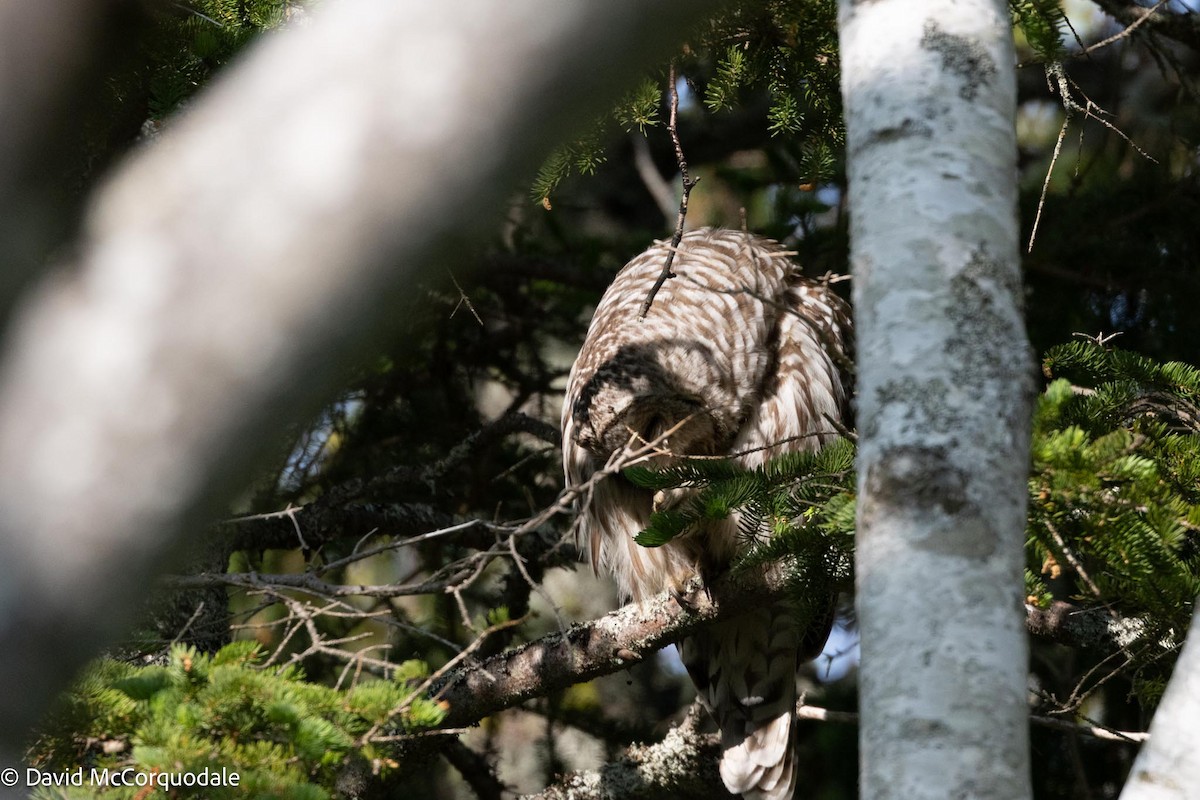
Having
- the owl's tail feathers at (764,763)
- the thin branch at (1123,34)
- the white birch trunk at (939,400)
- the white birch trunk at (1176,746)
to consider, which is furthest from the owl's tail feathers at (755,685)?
the white birch trunk at (939,400)

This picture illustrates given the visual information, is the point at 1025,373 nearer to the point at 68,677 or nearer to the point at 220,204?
the point at 220,204

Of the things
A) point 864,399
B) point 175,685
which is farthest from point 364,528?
point 864,399

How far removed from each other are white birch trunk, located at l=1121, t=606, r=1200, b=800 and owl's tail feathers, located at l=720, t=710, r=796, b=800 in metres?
2.59

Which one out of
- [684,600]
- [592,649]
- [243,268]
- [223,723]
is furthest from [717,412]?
[243,268]

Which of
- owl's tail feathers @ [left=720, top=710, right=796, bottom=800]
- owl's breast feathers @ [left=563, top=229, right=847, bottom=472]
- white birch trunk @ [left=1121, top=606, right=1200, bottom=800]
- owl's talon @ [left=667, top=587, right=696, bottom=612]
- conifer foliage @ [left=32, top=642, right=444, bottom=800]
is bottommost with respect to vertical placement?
owl's tail feathers @ [left=720, top=710, right=796, bottom=800]

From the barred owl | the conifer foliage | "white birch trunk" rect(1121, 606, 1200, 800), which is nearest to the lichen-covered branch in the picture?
the barred owl

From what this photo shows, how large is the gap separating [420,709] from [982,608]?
127 cm

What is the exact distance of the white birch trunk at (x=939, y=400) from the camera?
165 cm

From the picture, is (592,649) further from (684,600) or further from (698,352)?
(698,352)

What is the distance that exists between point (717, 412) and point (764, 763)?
1.36 meters

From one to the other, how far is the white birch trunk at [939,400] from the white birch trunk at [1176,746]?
1.00 ft

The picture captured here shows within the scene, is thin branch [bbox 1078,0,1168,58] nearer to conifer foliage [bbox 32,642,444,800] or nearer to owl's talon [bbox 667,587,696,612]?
owl's talon [bbox 667,587,696,612]

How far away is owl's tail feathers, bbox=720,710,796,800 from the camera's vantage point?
4316 mm

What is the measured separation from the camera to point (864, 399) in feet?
5.98
